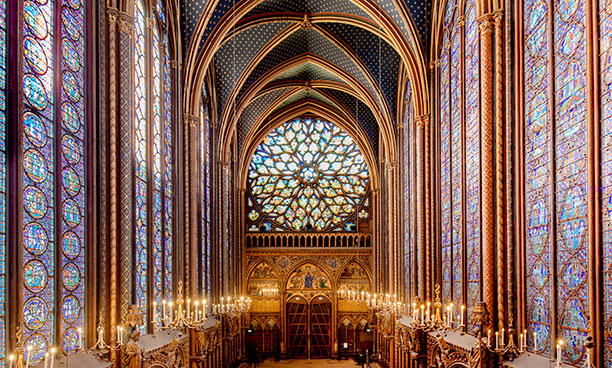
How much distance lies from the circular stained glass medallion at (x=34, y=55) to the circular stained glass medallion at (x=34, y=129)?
0.87m

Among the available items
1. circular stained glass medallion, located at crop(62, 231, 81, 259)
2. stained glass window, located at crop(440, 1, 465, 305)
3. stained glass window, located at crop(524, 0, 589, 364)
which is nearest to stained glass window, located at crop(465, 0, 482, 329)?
stained glass window, located at crop(440, 1, 465, 305)

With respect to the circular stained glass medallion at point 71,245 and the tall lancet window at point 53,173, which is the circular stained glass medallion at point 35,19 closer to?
the tall lancet window at point 53,173

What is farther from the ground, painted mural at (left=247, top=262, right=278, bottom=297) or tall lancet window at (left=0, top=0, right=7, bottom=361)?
tall lancet window at (left=0, top=0, right=7, bottom=361)

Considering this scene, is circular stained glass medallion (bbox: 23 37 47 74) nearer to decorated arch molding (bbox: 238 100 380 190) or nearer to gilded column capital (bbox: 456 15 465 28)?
gilded column capital (bbox: 456 15 465 28)

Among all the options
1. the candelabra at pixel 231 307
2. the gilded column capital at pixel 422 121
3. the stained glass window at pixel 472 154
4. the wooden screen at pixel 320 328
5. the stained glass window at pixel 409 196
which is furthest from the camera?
the wooden screen at pixel 320 328

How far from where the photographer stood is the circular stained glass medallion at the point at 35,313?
395 inches

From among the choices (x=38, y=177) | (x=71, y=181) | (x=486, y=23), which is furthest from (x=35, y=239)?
(x=486, y=23)

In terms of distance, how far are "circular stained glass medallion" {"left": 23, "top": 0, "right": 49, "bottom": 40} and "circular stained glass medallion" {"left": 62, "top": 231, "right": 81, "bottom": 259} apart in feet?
12.2

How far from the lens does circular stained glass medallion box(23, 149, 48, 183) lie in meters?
10.1

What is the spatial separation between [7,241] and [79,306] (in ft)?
10.8

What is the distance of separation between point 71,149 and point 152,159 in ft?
16.1

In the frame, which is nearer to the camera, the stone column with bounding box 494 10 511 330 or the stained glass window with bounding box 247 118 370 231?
the stone column with bounding box 494 10 511 330

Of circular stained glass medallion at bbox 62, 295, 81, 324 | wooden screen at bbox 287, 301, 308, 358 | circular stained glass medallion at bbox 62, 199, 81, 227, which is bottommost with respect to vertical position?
wooden screen at bbox 287, 301, 308, 358

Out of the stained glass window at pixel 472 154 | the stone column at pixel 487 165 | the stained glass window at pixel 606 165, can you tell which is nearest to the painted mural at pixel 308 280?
the stained glass window at pixel 472 154
